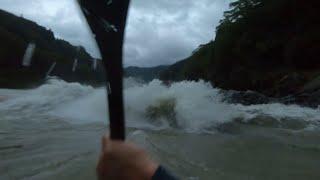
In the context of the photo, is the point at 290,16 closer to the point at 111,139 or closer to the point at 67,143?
the point at 67,143

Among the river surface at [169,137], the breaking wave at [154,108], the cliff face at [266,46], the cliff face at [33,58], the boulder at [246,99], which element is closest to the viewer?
the river surface at [169,137]

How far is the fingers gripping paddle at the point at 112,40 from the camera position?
1.09 m

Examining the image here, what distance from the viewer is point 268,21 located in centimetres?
4659

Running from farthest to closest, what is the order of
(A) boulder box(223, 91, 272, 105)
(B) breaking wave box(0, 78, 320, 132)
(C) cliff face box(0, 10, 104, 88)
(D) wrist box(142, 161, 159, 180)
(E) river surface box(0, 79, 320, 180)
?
(C) cliff face box(0, 10, 104, 88) < (A) boulder box(223, 91, 272, 105) < (B) breaking wave box(0, 78, 320, 132) < (E) river surface box(0, 79, 320, 180) < (D) wrist box(142, 161, 159, 180)

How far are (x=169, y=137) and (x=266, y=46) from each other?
36.6 meters

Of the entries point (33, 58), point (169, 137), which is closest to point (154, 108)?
point (169, 137)

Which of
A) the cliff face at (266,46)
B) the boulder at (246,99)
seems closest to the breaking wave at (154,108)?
the boulder at (246,99)

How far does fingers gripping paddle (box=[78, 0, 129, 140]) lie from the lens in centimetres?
109

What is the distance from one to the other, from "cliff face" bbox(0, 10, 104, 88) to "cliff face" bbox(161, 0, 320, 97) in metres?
13.7

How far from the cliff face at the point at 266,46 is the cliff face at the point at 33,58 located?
13650mm

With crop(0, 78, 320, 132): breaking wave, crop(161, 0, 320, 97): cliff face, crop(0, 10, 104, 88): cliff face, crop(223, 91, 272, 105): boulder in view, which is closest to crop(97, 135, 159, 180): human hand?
crop(0, 78, 320, 132): breaking wave

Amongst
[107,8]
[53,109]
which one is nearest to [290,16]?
[53,109]

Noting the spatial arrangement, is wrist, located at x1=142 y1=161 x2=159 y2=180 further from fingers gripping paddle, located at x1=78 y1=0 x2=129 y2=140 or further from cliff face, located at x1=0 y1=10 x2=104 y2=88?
cliff face, located at x1=0 y1=10 x2=104 y2=88

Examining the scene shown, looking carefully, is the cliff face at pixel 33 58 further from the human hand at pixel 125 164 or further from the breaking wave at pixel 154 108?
the human hand at pixel 125 164
